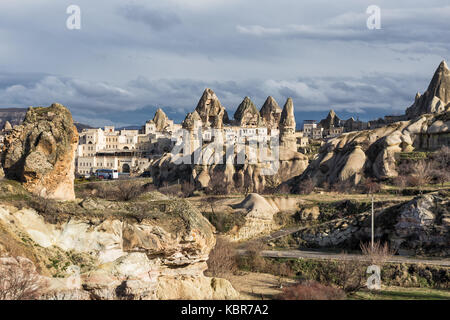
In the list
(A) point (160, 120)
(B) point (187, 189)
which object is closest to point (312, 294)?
(B) point (187, 189)

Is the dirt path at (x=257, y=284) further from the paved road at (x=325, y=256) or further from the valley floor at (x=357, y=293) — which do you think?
the paved road at (x=325, y=256)

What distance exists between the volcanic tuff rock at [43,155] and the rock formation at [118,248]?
6.01 ft

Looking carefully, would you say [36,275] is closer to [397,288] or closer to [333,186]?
[397,288]

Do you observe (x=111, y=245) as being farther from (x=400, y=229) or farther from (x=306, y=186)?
(x=306, y=186)

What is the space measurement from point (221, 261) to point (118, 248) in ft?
37.4

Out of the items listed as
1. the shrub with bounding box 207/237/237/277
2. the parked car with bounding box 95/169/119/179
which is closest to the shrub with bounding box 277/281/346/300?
the shrub with bounding box 207/237/237/277

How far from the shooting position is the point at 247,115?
149750mm

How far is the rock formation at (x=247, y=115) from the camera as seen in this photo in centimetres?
14688

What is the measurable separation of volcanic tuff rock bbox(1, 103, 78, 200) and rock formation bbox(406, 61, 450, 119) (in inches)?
4321

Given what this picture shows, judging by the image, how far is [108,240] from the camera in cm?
1617

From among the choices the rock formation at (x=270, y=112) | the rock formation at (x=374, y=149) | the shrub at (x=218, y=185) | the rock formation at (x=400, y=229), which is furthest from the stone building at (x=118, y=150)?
the rock formation at (x=400, y=229)

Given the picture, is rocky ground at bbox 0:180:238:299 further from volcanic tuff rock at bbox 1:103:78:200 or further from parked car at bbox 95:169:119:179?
parked car at bbox 95:169:119:179

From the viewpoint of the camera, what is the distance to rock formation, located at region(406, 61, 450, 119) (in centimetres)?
11961
